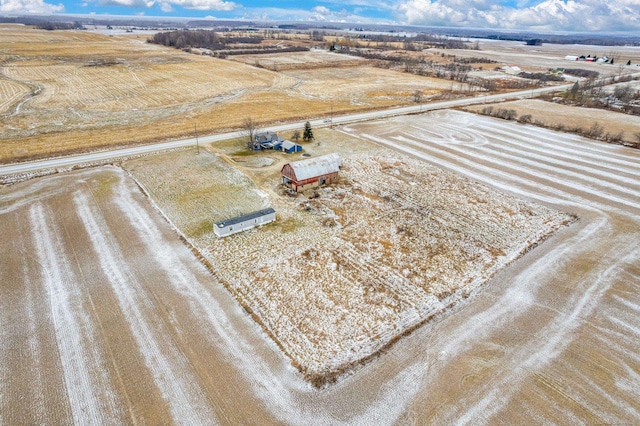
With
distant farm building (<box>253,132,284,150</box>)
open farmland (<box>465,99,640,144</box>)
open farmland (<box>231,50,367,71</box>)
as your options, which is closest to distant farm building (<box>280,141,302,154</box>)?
distant farm building (<box>253,132,284,150</box>)

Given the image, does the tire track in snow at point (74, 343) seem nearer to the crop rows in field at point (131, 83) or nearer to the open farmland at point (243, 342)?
the open farmland at point (243, 342)

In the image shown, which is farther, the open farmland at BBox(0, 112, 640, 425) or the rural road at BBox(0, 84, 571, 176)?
the rural road at BBox(0, 84, 571, 176)

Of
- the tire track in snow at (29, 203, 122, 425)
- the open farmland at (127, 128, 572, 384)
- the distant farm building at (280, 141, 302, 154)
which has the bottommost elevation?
the tire track in snow at (29, 203, 122, 425)

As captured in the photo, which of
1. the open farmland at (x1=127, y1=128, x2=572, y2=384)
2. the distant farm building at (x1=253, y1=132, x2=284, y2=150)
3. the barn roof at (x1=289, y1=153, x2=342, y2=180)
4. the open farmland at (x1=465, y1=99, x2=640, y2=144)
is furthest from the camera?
the open farmland at (x1=465, y1=99, x2=640, y2=144)

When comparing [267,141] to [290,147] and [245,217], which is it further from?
[245,217]

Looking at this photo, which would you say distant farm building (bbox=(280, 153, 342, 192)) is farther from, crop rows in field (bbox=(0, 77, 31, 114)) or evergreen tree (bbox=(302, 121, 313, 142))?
crop rows in field (bbox=(0, 77, 31, 114))

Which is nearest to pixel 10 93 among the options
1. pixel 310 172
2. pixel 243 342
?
pixel 310 172
